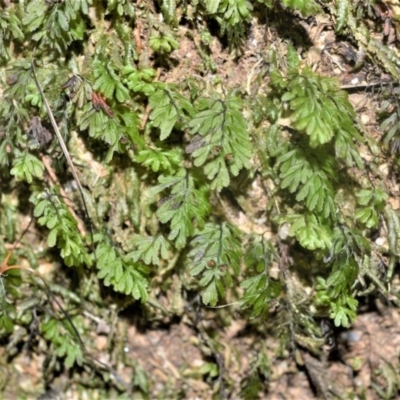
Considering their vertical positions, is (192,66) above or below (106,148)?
above

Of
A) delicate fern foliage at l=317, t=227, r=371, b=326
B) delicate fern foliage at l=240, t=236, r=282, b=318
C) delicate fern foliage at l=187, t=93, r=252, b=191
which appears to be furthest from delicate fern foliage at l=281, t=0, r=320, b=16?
delicate fern foliage at l=240, t=236, r=282, b=318

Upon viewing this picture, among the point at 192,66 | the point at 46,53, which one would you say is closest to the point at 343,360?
the point at 192,66

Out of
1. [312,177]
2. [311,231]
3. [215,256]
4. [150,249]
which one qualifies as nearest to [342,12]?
[312,177]

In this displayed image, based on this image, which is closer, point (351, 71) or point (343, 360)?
point (351, 71)

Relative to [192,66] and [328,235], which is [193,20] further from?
[328,235]

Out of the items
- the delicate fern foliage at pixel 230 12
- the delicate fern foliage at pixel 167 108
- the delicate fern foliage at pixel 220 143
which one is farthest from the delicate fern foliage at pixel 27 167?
the delicate fern foliage at pixel 230 12

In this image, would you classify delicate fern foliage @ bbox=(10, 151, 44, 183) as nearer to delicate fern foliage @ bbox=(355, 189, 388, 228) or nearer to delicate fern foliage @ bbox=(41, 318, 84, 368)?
delicate fern foliage @ bbox=(41, 318, 84, 368)

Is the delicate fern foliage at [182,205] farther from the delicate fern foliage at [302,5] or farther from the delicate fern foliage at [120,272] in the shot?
the delicate fern foliage at [302,5]
